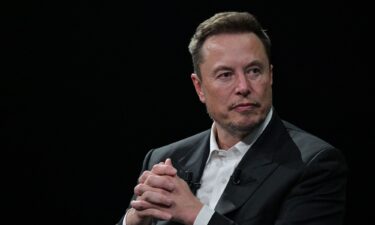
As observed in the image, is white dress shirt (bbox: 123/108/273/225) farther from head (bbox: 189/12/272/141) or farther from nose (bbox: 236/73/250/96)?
nose (bbox: 236/73/250/96)

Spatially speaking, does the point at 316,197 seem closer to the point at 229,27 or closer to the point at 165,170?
the point at 165,170

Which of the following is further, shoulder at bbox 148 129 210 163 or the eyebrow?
shoulder at bbox 148 129 210 163


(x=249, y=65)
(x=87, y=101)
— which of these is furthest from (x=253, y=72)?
(x=87, y=101)

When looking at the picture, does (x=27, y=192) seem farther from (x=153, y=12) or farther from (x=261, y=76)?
(x=261, y=76)

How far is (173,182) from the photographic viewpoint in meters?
2.29

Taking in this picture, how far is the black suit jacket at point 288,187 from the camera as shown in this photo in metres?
2.31

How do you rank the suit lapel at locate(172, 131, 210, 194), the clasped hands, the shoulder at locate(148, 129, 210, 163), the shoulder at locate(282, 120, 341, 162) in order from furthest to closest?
the shoulder at locate(148, 129, 210, 163), the suit lapel at locate(172, 131, 210, 194), the shoulder at locate(282, 120, 341, 162), the clasped hands

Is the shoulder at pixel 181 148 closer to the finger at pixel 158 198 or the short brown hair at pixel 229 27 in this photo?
the short brown hair at pixel 229 27

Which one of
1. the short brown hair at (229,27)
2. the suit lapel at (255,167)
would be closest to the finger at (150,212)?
the suit lapel at (255,167)

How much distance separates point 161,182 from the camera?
2.29 meters

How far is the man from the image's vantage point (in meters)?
2.30

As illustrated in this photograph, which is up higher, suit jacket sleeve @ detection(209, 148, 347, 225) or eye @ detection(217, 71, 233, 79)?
eye @ detection(217, 71, 233, 79)

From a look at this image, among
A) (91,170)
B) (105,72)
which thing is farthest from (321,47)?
(91,170)

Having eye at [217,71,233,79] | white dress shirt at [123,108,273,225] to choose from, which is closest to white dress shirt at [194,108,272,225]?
white dress shirt at [123,108,273,225]
